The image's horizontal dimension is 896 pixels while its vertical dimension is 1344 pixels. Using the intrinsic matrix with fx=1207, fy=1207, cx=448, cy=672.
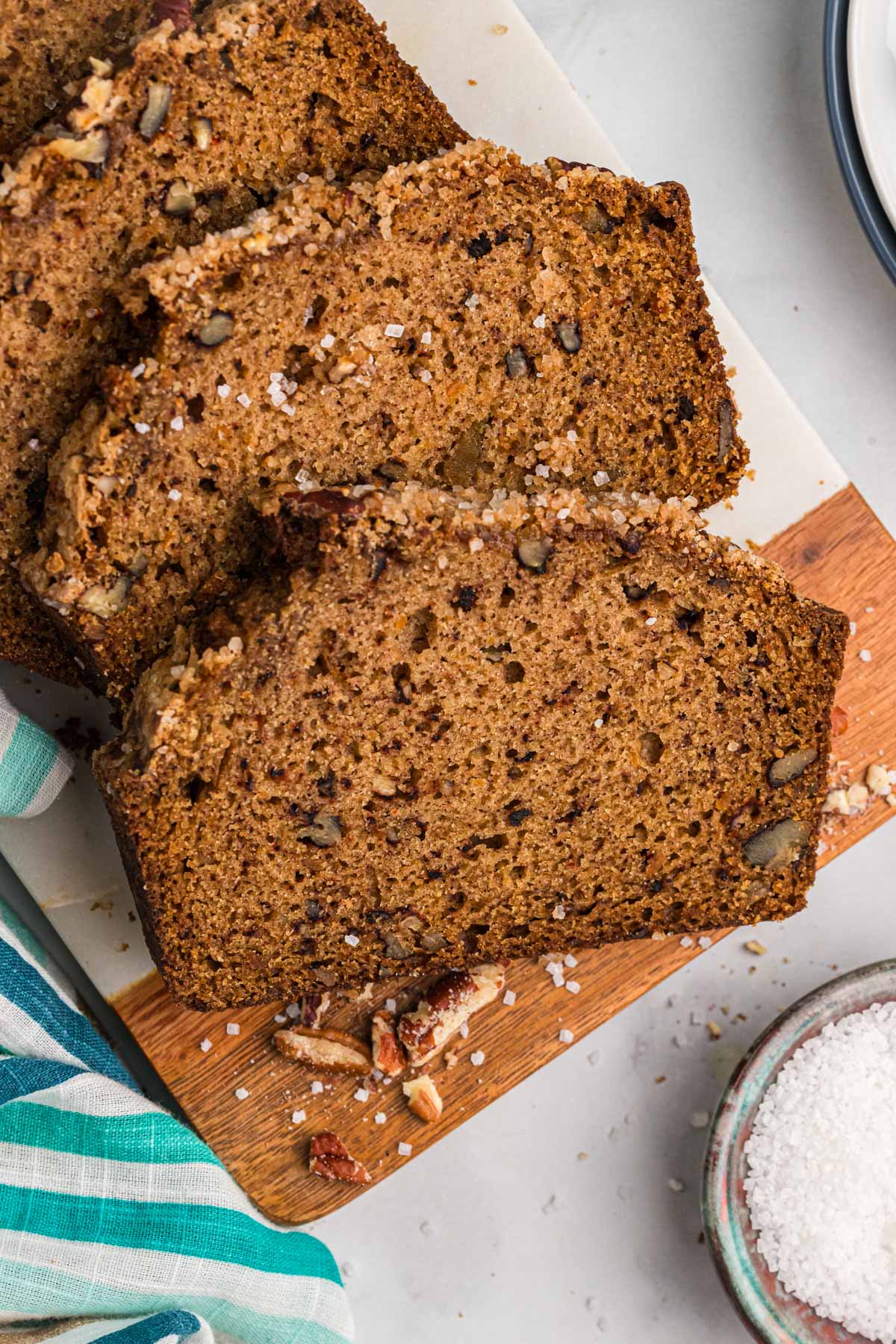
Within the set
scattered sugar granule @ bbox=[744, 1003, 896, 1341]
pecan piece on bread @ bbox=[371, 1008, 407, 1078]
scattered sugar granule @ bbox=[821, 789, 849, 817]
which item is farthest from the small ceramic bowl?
pecan piece on bread @ bbox=[371, 1008, 407, 1078]

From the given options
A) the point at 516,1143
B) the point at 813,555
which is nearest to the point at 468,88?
the point at 813,555

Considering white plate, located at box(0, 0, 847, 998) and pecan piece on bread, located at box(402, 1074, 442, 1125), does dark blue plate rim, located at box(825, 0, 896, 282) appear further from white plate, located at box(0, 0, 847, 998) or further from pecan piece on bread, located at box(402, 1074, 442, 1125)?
pecan piece on bread, located at box(402, 1074, 442, 1125)

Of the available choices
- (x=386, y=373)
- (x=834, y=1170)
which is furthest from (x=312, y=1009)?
(x=386, y=373)

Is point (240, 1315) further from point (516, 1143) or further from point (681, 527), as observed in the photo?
point (681, 527)

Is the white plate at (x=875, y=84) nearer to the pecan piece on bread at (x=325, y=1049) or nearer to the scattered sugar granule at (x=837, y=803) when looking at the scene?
the scattered sugar granule at (x=837, y=803)

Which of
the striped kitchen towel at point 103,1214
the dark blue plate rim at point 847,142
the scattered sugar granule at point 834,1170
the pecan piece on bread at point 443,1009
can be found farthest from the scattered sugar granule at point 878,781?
the striped kitchen towel at point 103,1214
